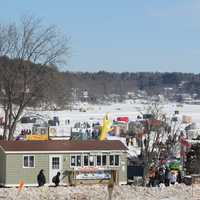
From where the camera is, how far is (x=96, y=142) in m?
34.0

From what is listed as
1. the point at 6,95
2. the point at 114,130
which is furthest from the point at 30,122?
the point at 6,95

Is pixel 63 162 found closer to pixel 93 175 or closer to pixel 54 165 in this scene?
pixel 54 165

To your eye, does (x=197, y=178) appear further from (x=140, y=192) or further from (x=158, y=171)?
(x=140, y=192)

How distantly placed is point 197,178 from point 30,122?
166 ft

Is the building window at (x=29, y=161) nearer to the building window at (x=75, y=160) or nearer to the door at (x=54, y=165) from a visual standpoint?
the door at (x=54, y=165)

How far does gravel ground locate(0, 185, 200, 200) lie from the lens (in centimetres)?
2850

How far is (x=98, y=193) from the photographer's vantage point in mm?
29688

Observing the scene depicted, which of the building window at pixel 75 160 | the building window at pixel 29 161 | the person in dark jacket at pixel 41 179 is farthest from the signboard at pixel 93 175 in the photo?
the building window at pixel 29 161

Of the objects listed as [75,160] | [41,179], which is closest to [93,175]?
[75,160]

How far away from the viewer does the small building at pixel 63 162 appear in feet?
105

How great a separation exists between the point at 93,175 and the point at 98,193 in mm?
3073

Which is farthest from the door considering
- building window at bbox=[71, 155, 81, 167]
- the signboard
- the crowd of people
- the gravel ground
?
the crowd of people

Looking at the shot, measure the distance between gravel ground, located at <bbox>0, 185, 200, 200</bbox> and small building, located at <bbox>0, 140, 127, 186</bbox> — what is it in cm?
140

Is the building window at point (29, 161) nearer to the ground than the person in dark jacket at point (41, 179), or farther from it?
farther from it
